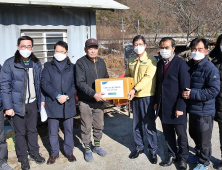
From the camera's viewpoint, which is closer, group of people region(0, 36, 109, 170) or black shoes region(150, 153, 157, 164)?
group of people region(0, 36, 109, 170)

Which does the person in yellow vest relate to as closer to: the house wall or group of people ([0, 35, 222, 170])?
group of people ([0, 35, 222, 170])

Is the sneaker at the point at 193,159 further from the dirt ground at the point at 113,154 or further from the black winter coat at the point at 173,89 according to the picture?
the black winter coat at the point at 173,89

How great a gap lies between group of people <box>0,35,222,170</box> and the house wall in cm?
191

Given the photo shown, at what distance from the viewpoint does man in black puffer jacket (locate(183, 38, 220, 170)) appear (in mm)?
2994

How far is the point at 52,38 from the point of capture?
18.5 feet

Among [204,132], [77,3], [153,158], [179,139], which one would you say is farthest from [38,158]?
[77,3]

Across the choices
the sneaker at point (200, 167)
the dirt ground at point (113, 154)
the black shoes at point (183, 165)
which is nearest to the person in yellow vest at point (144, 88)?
the dirt ground at point (113, 154)

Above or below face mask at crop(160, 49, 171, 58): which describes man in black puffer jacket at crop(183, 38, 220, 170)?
below

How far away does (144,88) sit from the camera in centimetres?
355

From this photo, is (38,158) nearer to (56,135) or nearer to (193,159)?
(56,135)

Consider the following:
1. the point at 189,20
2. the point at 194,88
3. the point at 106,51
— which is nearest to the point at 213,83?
the point at 194,88

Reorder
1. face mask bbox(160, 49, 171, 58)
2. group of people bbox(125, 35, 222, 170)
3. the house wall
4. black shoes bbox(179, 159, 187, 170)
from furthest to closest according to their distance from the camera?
the house wall → black shoes bbox(179, 159, 187, 170) → face mask bbox(160, 49, 171, 58) → group of people bbox(125, 35, 222, 170)

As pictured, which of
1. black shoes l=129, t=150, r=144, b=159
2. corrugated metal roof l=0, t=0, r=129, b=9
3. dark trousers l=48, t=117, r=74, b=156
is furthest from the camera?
corrugated metal roof l=0, t=0, r=129, b=9

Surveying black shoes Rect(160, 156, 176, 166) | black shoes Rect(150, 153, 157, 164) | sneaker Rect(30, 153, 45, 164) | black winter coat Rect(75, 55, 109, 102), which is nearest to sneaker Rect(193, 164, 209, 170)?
black shoes Rect(160, 156, 176, 166)
